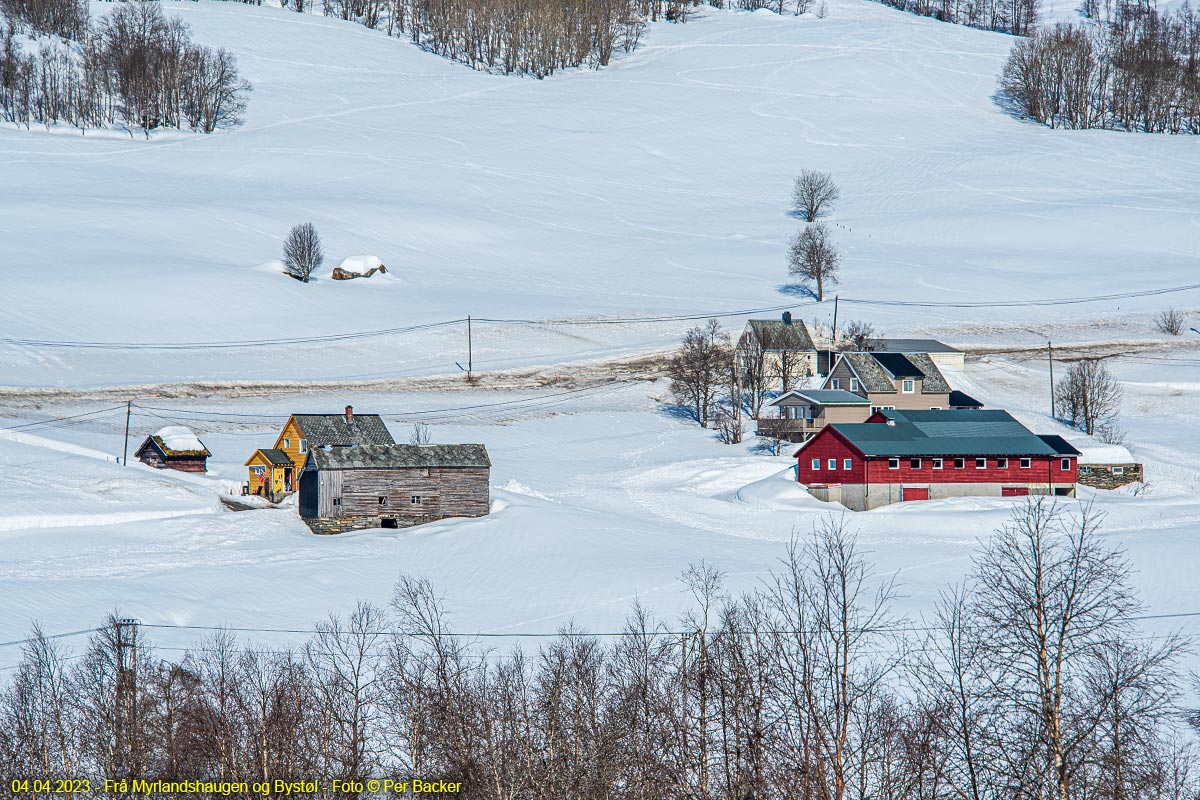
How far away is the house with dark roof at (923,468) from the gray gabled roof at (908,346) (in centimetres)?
2342

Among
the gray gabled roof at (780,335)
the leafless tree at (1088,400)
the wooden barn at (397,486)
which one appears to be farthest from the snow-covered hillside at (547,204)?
the wooden barn at (397,486)

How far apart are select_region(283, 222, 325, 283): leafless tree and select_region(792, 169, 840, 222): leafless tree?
146 feet

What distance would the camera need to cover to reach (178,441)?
175 ft

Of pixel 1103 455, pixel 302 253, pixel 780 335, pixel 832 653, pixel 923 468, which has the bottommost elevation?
pixel 832 653

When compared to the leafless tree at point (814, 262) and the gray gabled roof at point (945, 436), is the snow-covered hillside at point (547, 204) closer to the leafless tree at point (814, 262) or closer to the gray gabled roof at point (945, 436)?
the leafless tree at point (814, 262)

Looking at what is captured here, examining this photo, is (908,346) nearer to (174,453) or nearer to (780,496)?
(780,496)

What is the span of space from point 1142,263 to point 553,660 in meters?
87.6

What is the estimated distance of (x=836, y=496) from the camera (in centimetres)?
5012

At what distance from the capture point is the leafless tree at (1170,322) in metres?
84.4

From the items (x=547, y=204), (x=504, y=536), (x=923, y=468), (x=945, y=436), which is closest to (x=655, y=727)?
(x=504, y=536)

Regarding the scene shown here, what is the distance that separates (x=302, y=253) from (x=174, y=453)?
42.7 metres

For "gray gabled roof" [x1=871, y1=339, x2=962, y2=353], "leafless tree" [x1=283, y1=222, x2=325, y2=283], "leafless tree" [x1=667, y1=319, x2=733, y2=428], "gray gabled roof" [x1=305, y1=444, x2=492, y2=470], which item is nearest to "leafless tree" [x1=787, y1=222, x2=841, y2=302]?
"gray gabled roof" [x1=871, y1=339, x2=962, y2=353]

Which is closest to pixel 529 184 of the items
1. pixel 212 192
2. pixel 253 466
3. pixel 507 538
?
pixel 212 192

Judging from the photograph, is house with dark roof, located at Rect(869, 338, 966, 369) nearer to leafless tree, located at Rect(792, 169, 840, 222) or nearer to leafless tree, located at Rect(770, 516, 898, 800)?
leafless tree, located at Rect(770, 516, 898, 800)
